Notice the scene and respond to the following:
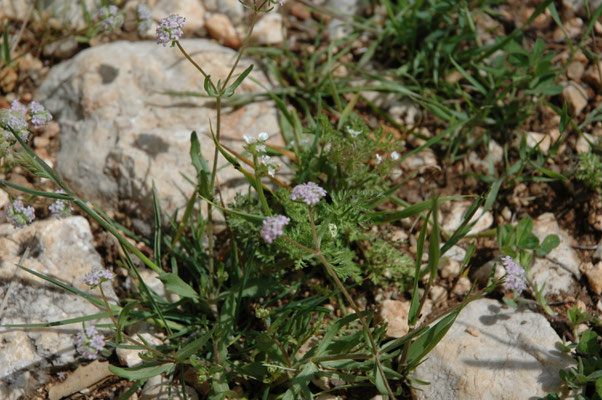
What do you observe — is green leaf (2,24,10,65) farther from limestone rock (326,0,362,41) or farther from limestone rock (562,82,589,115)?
limestone rock (562,82,589,115)

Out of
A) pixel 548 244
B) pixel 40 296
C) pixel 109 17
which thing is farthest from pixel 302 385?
pixel 109 17

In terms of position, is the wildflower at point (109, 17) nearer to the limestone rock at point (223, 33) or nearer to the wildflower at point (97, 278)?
the limestone rock at point (223, 33)

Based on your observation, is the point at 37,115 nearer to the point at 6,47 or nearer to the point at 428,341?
the point at 6,47

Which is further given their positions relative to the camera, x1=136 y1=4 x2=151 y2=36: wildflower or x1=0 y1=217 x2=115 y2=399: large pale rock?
x1=136 y1=4 x2=151 y2=36: wildflower

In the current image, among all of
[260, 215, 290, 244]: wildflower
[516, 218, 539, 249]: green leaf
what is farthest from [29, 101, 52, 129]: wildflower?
[516, 218, 539, 249]: green leaf

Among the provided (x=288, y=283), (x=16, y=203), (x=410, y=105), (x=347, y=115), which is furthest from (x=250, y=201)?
(x=410, y=105)
